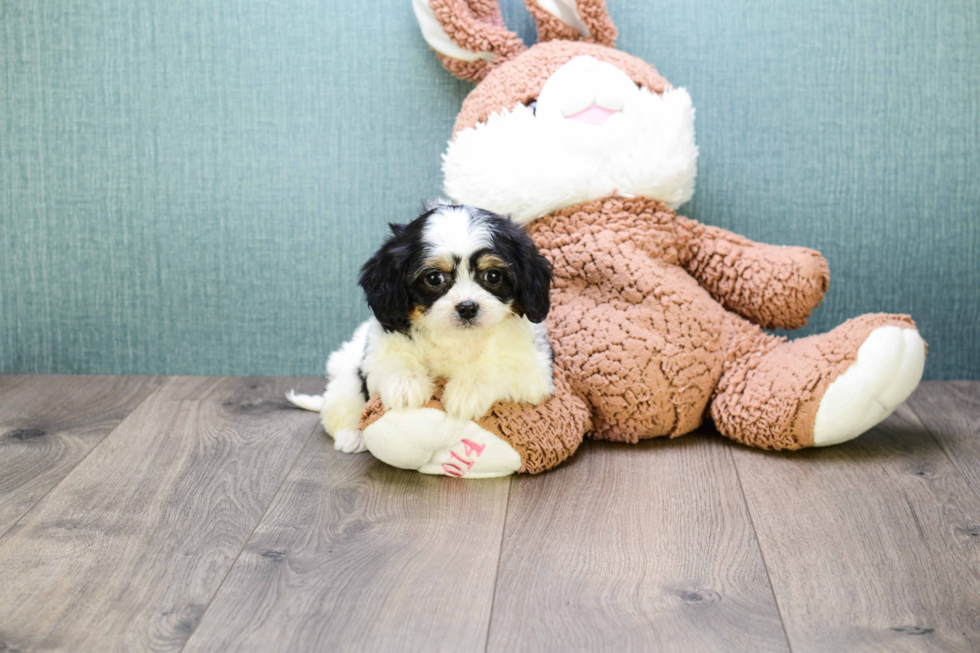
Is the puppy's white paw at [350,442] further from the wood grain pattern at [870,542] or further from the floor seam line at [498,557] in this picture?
the wood grain pattern at [870,542]

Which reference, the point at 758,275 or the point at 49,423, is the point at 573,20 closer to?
the point at 758,275

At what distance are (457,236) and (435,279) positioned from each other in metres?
0.09

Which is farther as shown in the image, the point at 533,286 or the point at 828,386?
the point at 828,386

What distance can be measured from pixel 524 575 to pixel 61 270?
1577 mm

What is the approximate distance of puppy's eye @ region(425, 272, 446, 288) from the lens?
151 centimetres

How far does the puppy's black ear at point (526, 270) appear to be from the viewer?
1536 mm

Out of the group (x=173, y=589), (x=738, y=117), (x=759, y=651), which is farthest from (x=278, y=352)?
(x=759, y=651)

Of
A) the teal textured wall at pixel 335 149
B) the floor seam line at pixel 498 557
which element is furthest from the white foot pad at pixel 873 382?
the floor seam line at pixel 498 557

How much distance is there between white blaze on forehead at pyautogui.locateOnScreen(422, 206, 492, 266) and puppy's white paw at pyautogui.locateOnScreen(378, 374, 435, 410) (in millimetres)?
255

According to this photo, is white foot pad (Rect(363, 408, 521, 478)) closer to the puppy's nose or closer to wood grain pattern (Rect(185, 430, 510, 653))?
wood grain pattern (Rect(185, 430, 510, 653))

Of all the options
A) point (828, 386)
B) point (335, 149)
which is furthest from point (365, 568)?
point (335, 149)

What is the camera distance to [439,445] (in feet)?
5.32

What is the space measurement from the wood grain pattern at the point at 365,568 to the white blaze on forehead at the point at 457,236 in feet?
1.46

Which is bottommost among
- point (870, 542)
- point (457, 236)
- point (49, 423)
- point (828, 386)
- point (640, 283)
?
point (49, 423)
